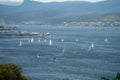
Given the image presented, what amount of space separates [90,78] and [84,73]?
367 cm

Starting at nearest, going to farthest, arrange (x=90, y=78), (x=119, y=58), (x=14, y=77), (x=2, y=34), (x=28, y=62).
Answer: (x=14, y=77) < (x=90, y=78) < (x=28, y=62) < (x=119, y=58) < (x=2, y=34)

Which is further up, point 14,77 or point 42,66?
point 14,77

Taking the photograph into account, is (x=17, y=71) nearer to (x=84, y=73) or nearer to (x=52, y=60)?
(x=84, y=73)

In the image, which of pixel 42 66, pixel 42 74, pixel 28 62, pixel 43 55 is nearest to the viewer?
pixel 42 74

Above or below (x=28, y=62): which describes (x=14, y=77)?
above

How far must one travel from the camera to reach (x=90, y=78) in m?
48.8

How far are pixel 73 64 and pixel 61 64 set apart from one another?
191cm

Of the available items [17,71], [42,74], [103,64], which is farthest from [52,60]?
[17,71]

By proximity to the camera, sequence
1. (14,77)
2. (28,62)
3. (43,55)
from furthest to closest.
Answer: (43,55) → (28,62) → (14,77)

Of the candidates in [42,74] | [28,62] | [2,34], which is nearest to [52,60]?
[28,62]

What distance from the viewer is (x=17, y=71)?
1032 inches

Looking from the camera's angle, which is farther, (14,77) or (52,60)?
(52,60)

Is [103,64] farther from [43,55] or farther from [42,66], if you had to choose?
[43,55]

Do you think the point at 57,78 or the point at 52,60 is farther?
the point at 52,60
